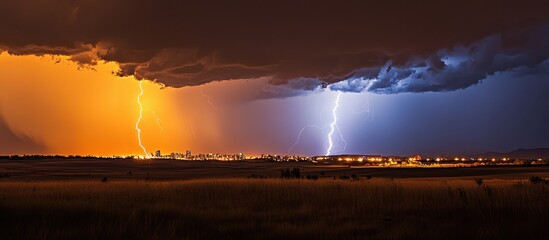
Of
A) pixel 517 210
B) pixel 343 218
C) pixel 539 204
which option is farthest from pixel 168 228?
pixel 539 204

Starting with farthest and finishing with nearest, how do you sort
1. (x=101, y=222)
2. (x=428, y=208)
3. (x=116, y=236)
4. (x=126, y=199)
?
1. (x=126, y=199)
2. (x=428, y=208)
3. (x=101, y=222)
4. (x=116, y=236)

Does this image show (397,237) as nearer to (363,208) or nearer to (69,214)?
(363,208)

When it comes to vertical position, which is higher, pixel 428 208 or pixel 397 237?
pixel 428 208

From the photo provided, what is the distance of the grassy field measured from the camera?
9654mm

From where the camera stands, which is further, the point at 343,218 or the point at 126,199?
the point at 126,199

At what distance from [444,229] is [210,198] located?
8.60 metres

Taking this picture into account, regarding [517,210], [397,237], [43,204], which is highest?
[43,204]

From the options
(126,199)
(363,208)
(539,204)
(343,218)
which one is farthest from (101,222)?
(539,204)

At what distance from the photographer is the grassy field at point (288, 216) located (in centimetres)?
965

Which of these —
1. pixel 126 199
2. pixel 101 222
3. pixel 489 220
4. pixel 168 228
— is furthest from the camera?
pixel 126 199

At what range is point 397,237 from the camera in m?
9.42

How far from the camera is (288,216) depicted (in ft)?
40.5

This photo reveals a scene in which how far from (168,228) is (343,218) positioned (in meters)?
4.37

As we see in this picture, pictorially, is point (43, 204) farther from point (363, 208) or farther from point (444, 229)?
point (444, 229)
